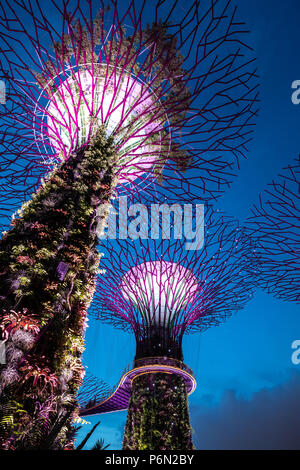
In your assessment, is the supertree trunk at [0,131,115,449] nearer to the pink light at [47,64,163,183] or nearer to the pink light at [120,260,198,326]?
the pink light at [47,64,163,183]

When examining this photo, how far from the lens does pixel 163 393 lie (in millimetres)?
12430

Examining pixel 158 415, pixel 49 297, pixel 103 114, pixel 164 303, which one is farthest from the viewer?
pixel 164 303

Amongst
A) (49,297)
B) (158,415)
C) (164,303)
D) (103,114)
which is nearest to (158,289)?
(164,303)

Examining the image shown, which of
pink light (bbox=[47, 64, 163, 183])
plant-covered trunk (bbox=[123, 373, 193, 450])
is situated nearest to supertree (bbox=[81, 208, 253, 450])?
plant-covered trunk (bbox=[123, 373, 193, 450])

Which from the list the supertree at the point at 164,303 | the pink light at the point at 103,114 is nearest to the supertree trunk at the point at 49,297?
the pink light at the point at 103,114

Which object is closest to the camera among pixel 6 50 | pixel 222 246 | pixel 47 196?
pixel 47 196

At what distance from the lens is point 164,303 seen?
49.0 feet

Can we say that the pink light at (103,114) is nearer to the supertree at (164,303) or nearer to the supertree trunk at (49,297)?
the supertree trunk at (49,297)

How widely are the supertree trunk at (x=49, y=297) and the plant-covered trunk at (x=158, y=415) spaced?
1057 cm

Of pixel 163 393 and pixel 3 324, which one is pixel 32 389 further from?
pixel 163 393

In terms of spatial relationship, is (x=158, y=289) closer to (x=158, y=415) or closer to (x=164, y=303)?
(x=164, y=303)

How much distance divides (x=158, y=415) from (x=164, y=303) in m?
4.86
